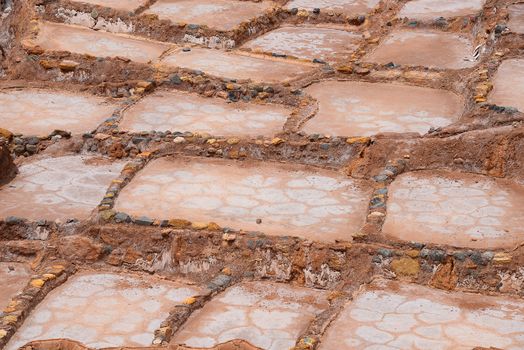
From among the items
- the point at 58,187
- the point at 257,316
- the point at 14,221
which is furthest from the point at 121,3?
the point at 257,316

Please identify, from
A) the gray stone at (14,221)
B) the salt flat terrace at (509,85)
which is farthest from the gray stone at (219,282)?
the salt flat terrace at (509,85)

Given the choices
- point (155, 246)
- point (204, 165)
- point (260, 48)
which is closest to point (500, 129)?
point (204, 165)

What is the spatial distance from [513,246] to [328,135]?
3092mm

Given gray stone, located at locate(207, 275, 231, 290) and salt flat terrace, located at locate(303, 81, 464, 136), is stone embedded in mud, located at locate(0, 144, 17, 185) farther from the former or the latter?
salt flat terrace, located at locate(303, 81, 464, 136)

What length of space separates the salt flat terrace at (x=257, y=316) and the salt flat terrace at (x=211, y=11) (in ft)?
23.4

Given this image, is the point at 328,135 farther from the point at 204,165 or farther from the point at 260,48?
the point at 260,48

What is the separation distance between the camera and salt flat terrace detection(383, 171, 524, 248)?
35.5 ft

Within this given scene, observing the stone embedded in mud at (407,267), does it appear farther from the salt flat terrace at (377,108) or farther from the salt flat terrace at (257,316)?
the salt flat terrace at (377,108)

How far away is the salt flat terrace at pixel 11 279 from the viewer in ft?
34.4

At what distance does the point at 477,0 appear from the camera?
18.1m

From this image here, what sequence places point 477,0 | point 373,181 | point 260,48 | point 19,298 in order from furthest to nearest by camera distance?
point 477,0 < point 260,48 < point 373,181 < point 19,298

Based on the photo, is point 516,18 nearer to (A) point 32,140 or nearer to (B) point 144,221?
(A) point 32,140

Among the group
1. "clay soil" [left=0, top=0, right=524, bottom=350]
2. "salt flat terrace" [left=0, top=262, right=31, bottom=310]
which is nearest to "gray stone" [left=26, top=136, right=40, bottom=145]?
"clay soil" [left=0, top=0, right=524, bottom=350]

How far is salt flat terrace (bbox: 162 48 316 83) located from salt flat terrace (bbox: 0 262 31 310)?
4.99 metres
